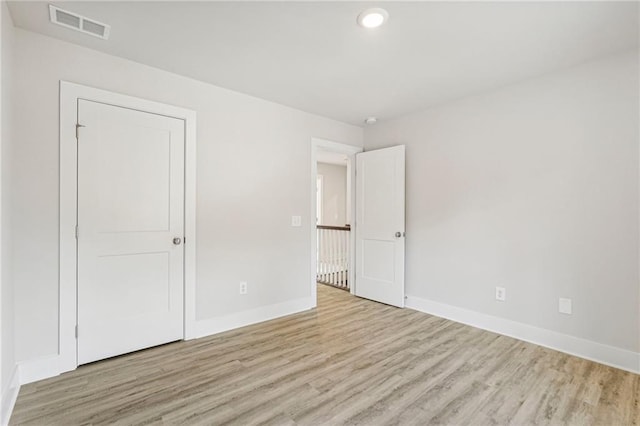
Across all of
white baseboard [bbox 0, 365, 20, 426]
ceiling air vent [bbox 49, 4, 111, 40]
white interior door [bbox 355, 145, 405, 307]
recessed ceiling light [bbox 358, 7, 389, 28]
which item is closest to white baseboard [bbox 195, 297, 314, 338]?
white interior door [bbox 355, 145, 405, 307]

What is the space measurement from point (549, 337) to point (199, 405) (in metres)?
2.90

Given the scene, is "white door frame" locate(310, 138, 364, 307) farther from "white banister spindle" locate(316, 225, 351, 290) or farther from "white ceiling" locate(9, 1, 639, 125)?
"white ceiling" locate(9, 1, 639, 125)

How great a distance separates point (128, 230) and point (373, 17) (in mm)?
2425

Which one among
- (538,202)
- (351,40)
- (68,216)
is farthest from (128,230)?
(538,202)

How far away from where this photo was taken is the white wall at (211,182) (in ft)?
7.00

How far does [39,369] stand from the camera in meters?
2.15

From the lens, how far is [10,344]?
1944 millimetres

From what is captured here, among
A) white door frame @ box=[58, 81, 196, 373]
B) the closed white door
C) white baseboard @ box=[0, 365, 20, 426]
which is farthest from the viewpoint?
the closed white door

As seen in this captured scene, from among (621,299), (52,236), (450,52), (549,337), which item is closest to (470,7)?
(450,52)

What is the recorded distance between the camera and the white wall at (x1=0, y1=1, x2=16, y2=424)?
5.73 ft

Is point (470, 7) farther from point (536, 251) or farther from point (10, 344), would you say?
point (10, 344)

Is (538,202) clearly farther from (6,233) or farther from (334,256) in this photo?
(6,233)

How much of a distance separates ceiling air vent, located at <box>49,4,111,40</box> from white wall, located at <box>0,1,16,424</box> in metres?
0.23

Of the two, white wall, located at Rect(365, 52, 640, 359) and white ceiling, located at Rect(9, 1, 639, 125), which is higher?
white ceiling, located at Rect(9, 1, 639, 125)
